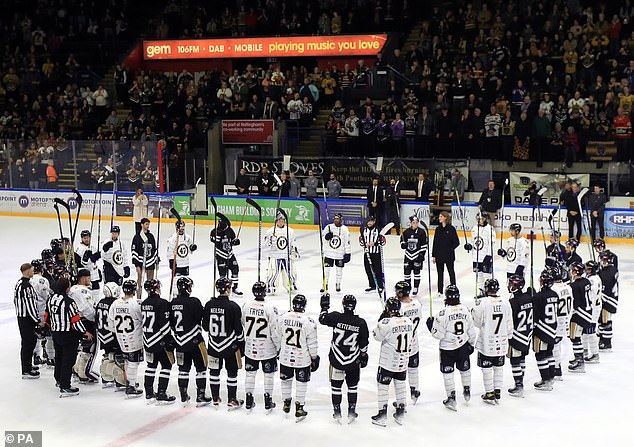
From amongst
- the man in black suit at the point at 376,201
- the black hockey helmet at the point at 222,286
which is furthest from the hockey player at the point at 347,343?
the man in black suit at the point at 376,201

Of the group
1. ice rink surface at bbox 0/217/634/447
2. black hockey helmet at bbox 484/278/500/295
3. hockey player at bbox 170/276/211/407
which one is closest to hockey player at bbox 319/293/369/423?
ice rink surface at bbox 0/217/634/447

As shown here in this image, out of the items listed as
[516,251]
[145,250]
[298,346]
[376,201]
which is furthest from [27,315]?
[376,201]

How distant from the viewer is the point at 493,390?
10602mm

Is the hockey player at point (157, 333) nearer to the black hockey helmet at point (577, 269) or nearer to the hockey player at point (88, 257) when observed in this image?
Answer: the hockey player at point (88, 257)

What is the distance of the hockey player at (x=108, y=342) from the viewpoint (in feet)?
35.3

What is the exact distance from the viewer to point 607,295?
12.3 metres

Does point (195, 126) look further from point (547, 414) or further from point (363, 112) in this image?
point (547, 414)

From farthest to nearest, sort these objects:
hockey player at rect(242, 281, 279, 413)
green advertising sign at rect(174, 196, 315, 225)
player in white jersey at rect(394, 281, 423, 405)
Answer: green advertising sign at rect(174, 196, 315, 225) → player in white jersey at rect(394, 281, 423, 405) → hockey player at rect(242, 281, 279, 413)

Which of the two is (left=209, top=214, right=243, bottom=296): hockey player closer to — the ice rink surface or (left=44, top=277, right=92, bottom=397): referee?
the ice rink surface

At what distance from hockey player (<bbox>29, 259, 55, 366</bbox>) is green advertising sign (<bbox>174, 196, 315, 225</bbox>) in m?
12.1

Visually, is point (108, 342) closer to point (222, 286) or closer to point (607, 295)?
point (222, 286)

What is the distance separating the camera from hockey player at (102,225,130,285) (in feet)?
48.4

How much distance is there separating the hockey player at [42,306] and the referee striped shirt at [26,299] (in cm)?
5

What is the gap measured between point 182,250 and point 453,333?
670cm
